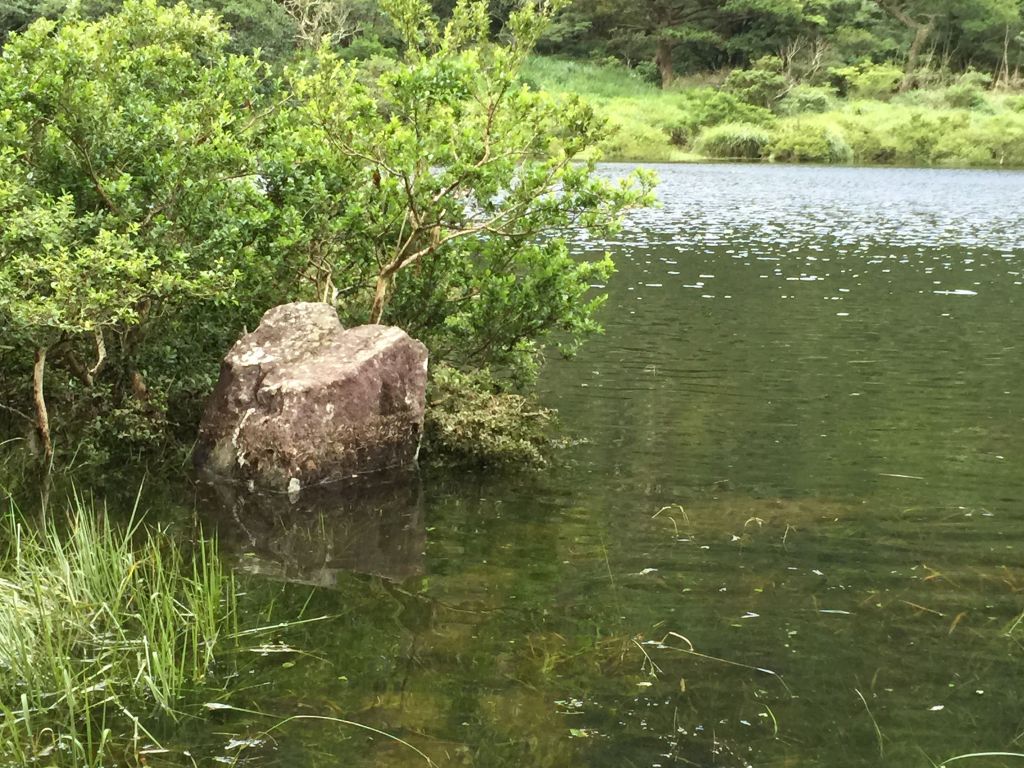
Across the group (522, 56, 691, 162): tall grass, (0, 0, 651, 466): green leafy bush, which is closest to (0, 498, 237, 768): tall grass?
(0, 0, 651, 466): green leafy bush

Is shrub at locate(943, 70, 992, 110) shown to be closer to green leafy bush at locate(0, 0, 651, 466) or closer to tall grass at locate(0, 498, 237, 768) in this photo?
green leafy bush at locate(0, 0, 651, 466)

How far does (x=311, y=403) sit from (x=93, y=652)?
4761 mm

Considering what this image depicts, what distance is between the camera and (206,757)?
6.25 metres

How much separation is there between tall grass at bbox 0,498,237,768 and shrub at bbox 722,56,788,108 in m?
80.2

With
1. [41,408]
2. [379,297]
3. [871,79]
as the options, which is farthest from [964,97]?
[41,408]

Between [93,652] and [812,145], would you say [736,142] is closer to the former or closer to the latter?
[812,145]

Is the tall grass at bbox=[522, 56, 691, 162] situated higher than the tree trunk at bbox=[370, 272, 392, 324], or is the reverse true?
the tall grass at bbox=[522, 56, 691, 162]

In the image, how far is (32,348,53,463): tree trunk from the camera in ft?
37.2

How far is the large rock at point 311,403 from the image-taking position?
11828mm

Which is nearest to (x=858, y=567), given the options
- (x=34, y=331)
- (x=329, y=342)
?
(x=329, y=342)

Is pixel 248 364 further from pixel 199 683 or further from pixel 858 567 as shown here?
pixel 858 567

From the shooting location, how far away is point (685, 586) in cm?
890

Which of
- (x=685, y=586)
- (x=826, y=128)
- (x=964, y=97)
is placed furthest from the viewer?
(x=964, y=97)

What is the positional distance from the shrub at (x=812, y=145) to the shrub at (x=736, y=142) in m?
0.95
